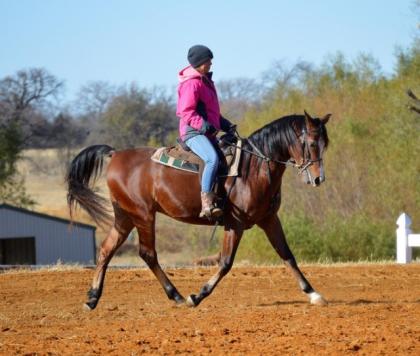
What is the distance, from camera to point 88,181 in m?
11.7

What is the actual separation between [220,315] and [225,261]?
102 cm

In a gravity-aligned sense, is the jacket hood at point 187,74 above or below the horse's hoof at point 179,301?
above

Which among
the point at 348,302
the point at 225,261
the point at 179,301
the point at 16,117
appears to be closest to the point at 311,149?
the point at 225,261

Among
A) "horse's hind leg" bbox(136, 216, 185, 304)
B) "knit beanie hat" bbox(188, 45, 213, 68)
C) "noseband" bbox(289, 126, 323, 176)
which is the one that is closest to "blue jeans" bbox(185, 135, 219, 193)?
"knit beanie hat" bbox(188, 45, 213, 68)

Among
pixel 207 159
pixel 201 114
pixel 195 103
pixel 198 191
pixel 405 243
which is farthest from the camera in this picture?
pixel 405 243

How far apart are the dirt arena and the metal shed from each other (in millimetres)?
26077

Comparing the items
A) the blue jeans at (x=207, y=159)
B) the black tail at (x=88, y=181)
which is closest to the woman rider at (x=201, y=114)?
the blue jeans at (x=207, y=159)

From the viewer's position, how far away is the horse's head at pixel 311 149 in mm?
9883

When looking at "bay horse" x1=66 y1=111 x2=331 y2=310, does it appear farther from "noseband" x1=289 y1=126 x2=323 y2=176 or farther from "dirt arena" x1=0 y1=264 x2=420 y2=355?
"dirt arena" x1=0 y1=264 x2=420 y2=355

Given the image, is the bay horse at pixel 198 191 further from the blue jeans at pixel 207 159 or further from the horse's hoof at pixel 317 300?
the blue jeans at pixel 207 159

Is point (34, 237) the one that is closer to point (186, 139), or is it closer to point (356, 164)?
point (356, 164)

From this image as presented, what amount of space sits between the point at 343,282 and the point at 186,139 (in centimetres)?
399

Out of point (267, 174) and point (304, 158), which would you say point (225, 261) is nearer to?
point (267, 174)

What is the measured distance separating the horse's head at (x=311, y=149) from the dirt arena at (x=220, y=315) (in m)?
1.51
